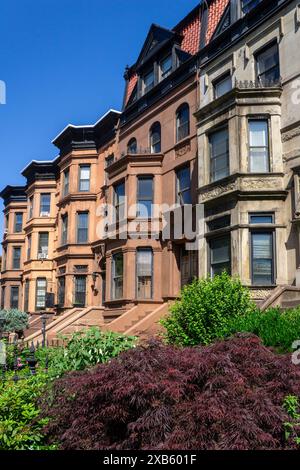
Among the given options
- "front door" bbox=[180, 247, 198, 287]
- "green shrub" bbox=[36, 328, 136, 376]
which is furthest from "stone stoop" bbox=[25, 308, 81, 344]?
"green shrub" bbox=[36, 328, 136, 376]

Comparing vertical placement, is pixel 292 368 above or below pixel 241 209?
below

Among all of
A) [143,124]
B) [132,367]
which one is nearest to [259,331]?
[132,367]

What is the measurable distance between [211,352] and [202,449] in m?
1.58

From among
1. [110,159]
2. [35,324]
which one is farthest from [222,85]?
[35,324]

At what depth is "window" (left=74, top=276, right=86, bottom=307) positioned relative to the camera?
27.6m

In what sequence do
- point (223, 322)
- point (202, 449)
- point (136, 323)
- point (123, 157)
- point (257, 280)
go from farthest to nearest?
point (123, 157) → point (136, 323) → point (257, 280) → point (223, 322) → point (202, 449)

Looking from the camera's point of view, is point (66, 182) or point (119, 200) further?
point (66, 182)

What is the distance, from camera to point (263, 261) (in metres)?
16.2

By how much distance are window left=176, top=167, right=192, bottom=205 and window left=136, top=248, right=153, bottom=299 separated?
103 inches

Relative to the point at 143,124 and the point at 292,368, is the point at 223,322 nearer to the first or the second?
the point at 292,368

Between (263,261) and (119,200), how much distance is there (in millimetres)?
9138

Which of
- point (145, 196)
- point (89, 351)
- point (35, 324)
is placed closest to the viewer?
point (89, 351)

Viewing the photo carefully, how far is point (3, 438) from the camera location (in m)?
6.13

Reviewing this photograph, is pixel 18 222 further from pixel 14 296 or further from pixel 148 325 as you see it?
pixel 148 325
